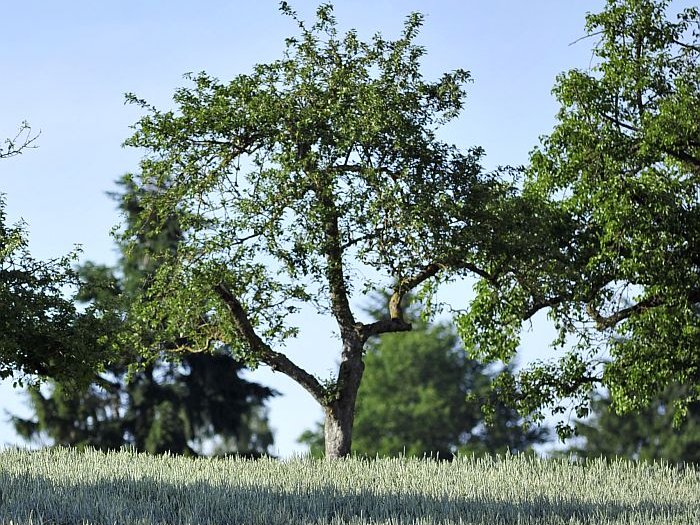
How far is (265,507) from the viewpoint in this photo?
13.0m

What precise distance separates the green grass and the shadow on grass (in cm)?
3

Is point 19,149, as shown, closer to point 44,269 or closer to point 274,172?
point 44,269

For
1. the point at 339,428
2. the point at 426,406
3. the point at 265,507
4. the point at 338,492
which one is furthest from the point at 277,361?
the point at 426,406

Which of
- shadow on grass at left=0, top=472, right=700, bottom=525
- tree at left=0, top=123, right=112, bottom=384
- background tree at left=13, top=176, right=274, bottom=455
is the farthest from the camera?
background tree at left=13, top=176, right=274, bottom=455

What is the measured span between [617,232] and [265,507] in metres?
13.5

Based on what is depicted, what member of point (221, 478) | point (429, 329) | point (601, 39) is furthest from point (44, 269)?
point (429, 329)

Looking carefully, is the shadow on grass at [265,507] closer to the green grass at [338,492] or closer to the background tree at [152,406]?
the green grass at [338,492]

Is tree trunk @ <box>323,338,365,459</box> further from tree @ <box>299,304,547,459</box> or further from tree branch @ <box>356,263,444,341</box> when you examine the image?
tree @ <box>299,304,547,459</box>

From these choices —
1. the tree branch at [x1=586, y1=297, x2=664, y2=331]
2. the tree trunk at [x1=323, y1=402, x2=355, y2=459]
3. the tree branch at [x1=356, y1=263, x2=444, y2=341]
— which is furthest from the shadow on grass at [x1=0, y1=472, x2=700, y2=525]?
the tree branch at [x1=586, y1=297, x2=664, y2=331]

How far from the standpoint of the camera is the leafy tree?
55.1 meters

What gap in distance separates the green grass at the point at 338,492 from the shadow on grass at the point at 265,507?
0.08 ft

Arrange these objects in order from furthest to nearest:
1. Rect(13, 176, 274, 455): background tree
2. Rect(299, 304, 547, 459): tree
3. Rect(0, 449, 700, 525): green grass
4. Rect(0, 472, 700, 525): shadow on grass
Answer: Rect(299, 304, 547, 459): tree → Rect(13, 176, 274, 455): background tree → Rect(0, 449, 700, 525): green grass → Rect(0, 472, 700, 525): shadow on grass

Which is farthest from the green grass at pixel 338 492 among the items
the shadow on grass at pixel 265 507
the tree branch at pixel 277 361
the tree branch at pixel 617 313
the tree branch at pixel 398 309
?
the tree branch at pixel 617 313

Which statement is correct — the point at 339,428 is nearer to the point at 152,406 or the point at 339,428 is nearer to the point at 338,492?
the point at 338,492
